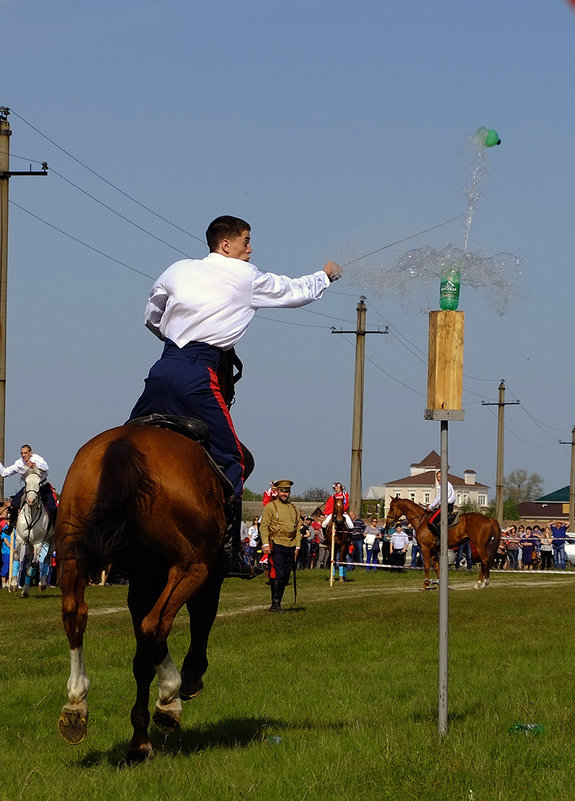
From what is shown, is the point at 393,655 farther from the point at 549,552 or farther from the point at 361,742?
the point at 549,552

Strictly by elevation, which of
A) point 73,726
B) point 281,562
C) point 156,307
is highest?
point 156,307

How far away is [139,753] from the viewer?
22.9 ft

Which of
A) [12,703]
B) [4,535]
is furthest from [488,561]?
[12,703]

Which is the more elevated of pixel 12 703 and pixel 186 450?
pixel 186 450

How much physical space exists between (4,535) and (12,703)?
19590 millimetres

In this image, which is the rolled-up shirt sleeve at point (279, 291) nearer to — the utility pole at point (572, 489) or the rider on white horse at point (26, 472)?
the rider on white horse at point (26, 472)

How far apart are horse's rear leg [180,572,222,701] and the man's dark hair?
7.12ft

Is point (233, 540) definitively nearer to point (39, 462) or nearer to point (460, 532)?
point (39, 462)

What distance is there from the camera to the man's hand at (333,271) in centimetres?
826

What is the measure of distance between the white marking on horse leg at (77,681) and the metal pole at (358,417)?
44065mm

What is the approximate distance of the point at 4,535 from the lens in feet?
94.0

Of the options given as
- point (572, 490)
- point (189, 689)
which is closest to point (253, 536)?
point (189, 689)

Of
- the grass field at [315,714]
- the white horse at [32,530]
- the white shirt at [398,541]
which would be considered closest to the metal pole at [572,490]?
the white shirt at [398,541]

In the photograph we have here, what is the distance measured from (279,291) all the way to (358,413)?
44668 millimetres
